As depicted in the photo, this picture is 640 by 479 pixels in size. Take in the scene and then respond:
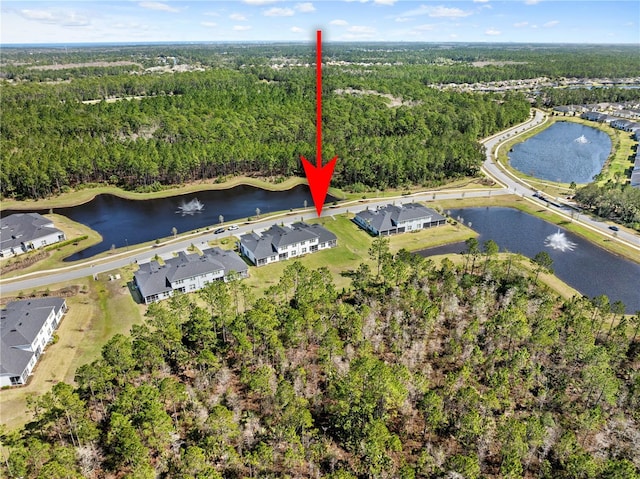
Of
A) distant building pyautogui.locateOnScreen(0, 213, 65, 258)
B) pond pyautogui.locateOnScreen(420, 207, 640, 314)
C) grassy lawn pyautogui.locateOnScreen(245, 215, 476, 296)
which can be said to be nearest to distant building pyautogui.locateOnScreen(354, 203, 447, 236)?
grassy lawn pyautogui.locateOnScreen(245, 215, 476, 296)

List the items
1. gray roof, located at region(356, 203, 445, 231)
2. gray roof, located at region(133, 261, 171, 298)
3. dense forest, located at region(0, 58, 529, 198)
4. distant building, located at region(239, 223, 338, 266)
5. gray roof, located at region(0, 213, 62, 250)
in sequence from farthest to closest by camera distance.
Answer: dense forest, located at region(0, 58, 529, 198) < gray roof, located at region(356, 203, 445, 231) < gray roof, located at region(0, 213, 62, 250) < distant building, located at region(239, 223, 338, 266) < gray roof, located at region(133, 261, 171, 298)

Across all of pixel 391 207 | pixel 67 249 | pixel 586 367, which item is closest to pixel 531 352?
pixel 586 367

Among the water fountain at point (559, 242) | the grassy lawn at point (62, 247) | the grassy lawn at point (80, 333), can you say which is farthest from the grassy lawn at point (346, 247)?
the grassy lawn at point (62, 247)

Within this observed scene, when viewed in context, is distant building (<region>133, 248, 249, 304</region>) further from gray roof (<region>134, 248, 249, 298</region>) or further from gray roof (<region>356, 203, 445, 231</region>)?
gray roof (<region>356, 203, 445, 231</region>)

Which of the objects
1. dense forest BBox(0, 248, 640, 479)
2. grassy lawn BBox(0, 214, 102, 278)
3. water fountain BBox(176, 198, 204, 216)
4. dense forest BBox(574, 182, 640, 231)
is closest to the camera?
dense forest BBox(0, 248, 640, 479)

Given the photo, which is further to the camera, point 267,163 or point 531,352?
point 267,163

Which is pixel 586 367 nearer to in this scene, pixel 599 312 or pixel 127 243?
pixel 599 312

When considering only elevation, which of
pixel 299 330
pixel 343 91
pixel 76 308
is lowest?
pixel 76 308
